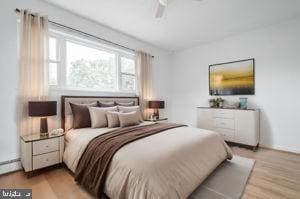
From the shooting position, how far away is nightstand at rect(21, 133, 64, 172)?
2156 millimetres

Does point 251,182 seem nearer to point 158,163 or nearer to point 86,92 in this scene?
point 158,163

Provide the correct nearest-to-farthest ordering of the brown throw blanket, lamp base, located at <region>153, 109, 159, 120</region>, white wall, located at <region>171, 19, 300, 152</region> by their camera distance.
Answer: the brown throw blanket
white wall, located at <region>171, 19, 300, 152</region>
lamp base, located at <region>153, 109, 159, 120</region>

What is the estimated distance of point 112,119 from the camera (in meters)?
2.74

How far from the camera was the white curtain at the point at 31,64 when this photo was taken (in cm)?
238

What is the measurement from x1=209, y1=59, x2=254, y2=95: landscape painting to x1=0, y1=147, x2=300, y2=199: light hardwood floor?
1.77 metres

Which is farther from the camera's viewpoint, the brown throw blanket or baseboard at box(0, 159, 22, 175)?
baseboard at box(0, 159, 22, 175)

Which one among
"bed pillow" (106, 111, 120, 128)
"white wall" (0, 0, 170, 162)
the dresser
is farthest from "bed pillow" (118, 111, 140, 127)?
the dresser

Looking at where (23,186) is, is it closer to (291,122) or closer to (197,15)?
(197,15)

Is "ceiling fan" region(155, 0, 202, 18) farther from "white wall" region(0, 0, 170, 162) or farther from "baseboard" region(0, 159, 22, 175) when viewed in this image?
"baseboard" region(0, 159, 22, 175)

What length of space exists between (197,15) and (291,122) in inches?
115

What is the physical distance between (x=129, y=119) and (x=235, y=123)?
2459 millimetres

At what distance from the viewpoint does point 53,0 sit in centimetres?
261

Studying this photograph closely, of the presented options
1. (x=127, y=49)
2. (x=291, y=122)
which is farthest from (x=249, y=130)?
(x=127, y=49)

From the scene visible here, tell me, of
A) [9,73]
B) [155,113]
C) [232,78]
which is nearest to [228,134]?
[232,78]
